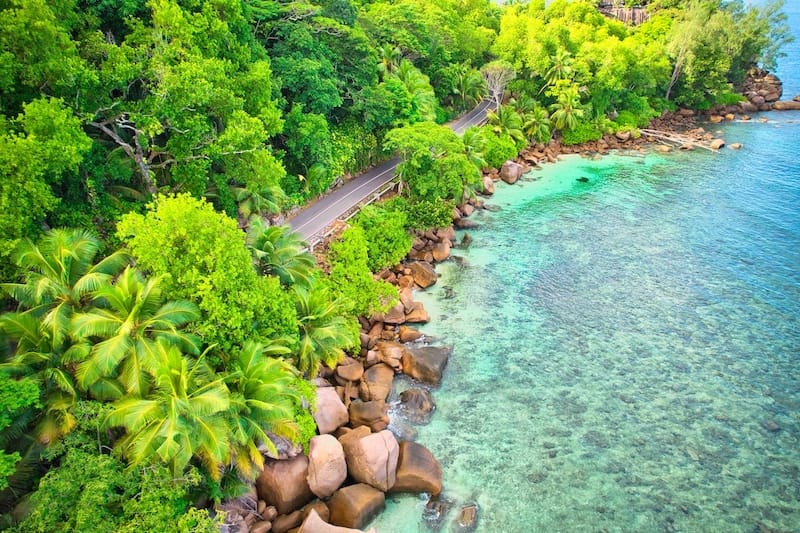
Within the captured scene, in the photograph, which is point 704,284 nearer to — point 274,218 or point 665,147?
point 274,218

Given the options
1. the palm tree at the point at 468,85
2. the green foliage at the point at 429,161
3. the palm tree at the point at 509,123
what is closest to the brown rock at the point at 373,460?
the green foliage at the point at 429,161

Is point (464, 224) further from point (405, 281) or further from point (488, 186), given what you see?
point (405, 281)

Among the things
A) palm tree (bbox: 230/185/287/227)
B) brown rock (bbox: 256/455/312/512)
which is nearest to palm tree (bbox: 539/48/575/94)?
palm tree (bbox: 230/185/287/227)

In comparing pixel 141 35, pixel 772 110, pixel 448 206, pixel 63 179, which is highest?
pixel 141 35

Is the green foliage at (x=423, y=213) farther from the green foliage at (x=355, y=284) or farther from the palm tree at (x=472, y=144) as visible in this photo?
the palm tree at (x=472, y=144)

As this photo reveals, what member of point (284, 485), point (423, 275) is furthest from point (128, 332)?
point (423, 275)

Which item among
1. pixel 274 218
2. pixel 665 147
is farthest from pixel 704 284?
pixel 665 147
